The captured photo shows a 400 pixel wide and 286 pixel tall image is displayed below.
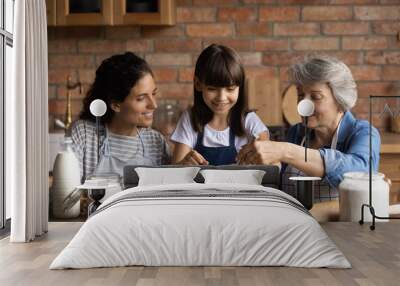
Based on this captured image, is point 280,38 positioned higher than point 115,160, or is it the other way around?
point 280,38

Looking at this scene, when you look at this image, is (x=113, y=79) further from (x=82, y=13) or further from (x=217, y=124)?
(x=217, y=124)

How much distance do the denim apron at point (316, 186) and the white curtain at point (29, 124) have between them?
185 centimetres

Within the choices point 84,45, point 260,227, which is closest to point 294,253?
point 260,227

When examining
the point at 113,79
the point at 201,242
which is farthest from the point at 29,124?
the point at 201,242

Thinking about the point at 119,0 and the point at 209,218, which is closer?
the point at 209,218

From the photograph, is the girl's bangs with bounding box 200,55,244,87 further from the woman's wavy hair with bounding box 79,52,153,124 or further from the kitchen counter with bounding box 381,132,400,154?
the kitchen counter with bounding box 381,132,400,154

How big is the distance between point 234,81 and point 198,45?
409mm

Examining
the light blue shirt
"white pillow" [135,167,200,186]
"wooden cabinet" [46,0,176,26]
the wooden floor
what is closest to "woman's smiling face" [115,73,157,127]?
"white pillow" [135,167,200,186]

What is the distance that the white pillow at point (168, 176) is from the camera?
17.9 ft

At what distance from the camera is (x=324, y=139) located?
552 centimetres

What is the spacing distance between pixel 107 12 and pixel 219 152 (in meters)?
1.41

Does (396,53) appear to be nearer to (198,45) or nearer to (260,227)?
(198,45)

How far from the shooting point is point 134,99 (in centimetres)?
555

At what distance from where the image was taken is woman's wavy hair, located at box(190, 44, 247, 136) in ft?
18.0
